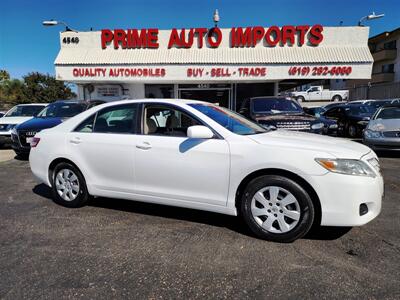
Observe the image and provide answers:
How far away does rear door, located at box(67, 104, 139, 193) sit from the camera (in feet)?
13.8

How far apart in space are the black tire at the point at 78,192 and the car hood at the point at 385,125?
25.7ft

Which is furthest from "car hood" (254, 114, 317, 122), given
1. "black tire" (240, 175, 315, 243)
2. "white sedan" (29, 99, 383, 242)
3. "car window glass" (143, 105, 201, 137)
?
"black tire" (240, 175, 315, 243)

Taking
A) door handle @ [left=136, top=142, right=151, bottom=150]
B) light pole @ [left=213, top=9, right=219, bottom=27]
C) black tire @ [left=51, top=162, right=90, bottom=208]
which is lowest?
black tire @ [left=51, top=162, right=90, bottom=208]

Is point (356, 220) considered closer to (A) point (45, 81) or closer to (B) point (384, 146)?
(B) point (384, 146)

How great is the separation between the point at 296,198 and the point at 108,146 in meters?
2.45

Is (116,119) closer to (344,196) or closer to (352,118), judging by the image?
(344,196)

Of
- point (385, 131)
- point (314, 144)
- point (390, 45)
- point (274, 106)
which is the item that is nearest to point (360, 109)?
point (385, 131)

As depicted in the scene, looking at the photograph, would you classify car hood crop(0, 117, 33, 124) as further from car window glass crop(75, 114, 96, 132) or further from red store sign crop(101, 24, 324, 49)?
car window glass crop(75, 114, 96, 132)

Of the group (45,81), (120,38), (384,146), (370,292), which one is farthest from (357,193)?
(45,81)

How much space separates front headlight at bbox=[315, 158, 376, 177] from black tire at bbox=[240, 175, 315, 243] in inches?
13.4

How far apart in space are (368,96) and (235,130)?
28.6 m

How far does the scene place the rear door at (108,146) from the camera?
4191 millimetres

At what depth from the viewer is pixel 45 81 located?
126 ft

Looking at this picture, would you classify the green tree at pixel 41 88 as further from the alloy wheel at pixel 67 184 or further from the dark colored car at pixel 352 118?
the alloy wheel at pixel 67 184
